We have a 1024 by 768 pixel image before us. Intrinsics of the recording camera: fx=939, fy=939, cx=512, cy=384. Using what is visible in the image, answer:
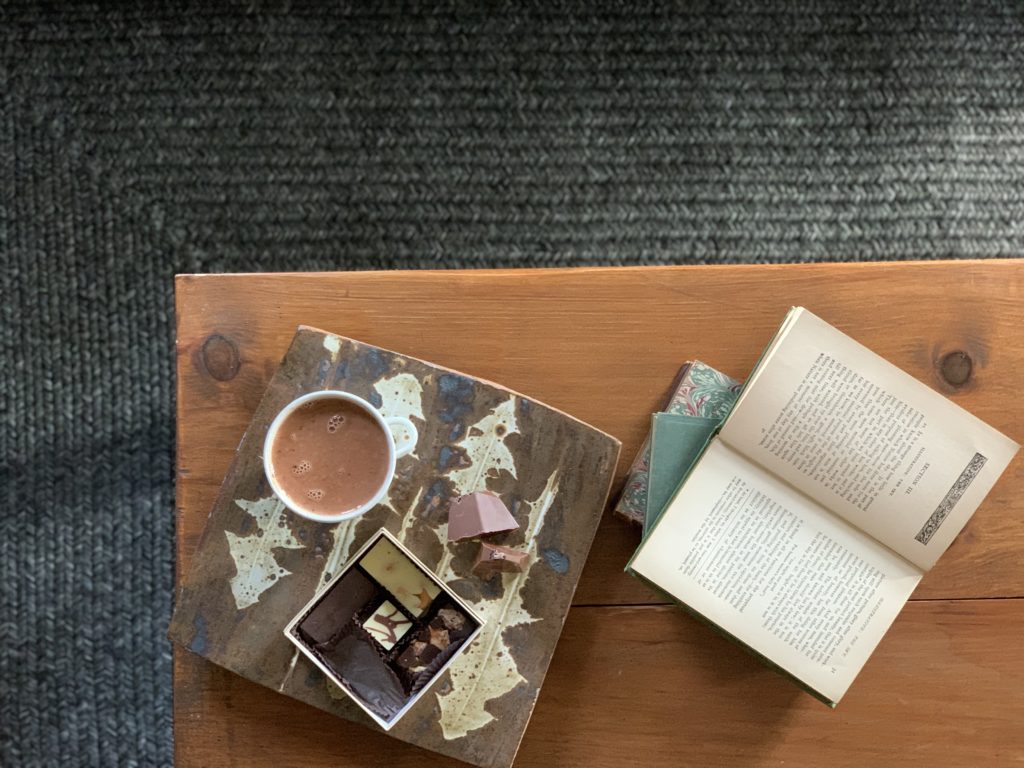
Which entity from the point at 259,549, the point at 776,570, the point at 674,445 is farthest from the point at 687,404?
the point at 259,549

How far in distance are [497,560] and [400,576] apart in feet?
0.25

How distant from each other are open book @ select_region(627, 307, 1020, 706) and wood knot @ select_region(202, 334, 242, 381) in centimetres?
38

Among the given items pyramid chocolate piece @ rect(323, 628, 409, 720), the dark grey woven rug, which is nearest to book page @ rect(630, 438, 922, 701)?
pyramid chocolate piece @ rect(323, 628, 409, 720)

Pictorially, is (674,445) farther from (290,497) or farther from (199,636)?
(199,636)

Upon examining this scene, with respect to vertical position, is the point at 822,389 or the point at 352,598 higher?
the point at 822,389

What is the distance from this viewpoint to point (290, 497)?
712 mm

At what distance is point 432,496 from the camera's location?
0.77 meters

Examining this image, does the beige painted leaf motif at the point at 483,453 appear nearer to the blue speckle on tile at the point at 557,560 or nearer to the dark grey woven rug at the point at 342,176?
the blue speckle on tile at the point at 557,560

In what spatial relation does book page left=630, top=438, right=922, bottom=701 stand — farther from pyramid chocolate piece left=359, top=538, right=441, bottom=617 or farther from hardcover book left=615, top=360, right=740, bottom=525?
pyramid chocolate piece left=359, top=538, right=441, bottom=617

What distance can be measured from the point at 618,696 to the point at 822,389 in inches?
12.1

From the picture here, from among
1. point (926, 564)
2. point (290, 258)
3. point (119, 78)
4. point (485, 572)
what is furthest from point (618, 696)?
point (119, 78)

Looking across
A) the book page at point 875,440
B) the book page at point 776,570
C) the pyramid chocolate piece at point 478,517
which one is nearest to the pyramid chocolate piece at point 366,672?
the pyramid chocolate piece at point 478,517

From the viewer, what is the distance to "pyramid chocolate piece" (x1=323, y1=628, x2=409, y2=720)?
2.37 feet

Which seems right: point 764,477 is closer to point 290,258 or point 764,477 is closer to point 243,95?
point 290,258
